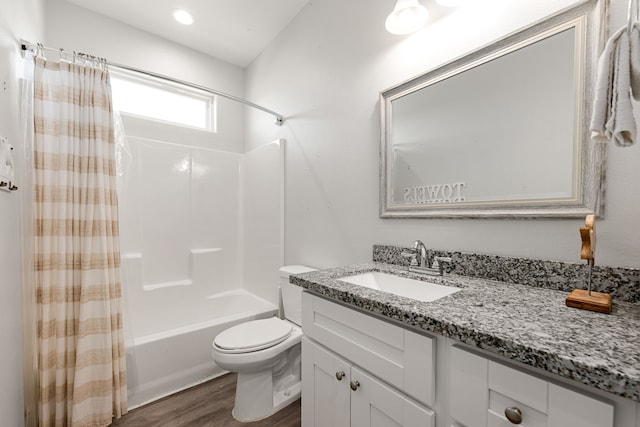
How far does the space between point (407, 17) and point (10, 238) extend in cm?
204

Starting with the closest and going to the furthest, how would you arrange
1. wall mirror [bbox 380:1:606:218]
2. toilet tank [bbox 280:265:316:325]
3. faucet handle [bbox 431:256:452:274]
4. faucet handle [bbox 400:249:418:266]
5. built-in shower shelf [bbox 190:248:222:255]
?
wall mirror [bbox 380:1:606:218] → faucet handle [bbox 431:256:452:274] → faucet handle [bbox 400:249:418:266] → toilet tank [bbox 280:265:316:325] → built-in shower shelf [bbox 190:248:222:255]

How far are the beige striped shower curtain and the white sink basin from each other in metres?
1.32

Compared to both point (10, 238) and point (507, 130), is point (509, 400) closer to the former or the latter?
point (507, 130)

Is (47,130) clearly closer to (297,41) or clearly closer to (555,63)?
(297,41)

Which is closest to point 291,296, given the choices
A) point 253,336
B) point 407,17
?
point 253,336

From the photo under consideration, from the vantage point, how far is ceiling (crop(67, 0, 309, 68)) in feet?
6.67

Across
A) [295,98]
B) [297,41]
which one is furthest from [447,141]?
[297,41]

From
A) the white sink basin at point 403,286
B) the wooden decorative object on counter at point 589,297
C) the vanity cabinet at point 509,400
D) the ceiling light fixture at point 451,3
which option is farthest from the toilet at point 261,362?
the ceiling light fixture at point 451,3

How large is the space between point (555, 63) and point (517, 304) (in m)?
0.84

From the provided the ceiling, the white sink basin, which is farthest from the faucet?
the ceiling

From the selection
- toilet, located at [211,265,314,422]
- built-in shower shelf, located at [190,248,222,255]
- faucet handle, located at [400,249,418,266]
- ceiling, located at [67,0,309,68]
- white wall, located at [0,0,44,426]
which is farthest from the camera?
built-in shower shelf, located at [190,248,222,255]

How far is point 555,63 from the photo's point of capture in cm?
93

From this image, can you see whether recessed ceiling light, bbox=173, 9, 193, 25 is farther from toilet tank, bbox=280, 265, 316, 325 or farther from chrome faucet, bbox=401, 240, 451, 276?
chrome faucet, bbox=401, 240, 451, 276

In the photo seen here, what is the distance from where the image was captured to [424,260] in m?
1.24
